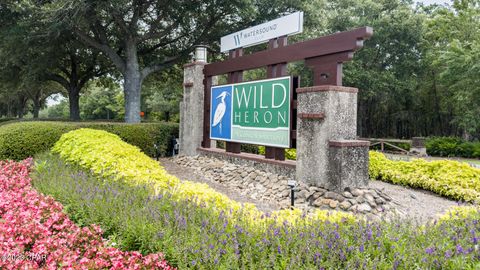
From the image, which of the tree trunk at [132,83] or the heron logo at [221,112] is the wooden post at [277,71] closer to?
the heron logo at [221,112]

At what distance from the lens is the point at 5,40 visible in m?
13.8

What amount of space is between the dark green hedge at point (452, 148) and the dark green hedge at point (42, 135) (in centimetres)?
1373

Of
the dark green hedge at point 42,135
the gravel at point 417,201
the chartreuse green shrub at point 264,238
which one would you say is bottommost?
the gravel at point 417,201

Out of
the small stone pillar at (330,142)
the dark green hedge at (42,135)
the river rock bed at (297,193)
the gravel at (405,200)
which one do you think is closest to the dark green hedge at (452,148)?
the gravel at (405,200)

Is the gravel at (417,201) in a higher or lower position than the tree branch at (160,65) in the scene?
lower

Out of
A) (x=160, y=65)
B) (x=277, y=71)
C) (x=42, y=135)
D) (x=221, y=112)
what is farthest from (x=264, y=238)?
(x=160, y=65)

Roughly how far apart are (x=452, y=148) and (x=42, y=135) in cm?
1698

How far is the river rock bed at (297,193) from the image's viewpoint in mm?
5973

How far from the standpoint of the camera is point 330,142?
6.45 meters

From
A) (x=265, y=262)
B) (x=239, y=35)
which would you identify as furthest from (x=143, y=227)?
(x=239, y=35)

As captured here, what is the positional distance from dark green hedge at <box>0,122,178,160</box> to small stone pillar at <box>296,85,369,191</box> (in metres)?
5.70

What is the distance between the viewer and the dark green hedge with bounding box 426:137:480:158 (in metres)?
17.0

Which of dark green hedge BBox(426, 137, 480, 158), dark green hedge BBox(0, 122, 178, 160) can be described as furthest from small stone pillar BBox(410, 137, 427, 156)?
dark green hedge BBox(0, 122, 178, 160)

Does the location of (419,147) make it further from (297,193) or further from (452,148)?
(297,193)
